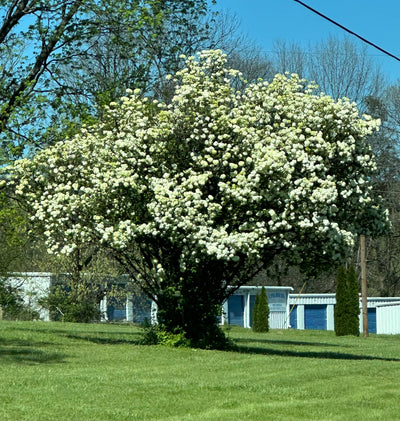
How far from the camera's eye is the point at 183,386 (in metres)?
11.3

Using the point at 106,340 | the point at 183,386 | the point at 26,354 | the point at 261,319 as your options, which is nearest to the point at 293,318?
the point at 261,319

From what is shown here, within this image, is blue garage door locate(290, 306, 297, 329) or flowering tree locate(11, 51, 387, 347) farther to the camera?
blue garage door locate(290, 306, 297, 329)

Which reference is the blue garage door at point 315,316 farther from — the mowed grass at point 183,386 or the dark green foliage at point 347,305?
the mowed grass at point 183,386

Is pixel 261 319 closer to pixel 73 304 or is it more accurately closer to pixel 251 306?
pixel 73 304

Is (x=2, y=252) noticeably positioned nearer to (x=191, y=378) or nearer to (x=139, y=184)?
(x=139, y=184)

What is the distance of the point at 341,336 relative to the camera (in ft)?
119

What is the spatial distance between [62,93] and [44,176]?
186 inches

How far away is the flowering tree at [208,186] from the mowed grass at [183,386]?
188 cm

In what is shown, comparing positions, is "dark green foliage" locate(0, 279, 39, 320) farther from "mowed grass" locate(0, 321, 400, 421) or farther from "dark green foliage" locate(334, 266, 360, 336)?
"mowed grass" locate(0, 321, 400, 421)

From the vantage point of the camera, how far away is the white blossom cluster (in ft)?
50.7

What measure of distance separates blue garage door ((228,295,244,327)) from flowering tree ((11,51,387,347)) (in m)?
27.4

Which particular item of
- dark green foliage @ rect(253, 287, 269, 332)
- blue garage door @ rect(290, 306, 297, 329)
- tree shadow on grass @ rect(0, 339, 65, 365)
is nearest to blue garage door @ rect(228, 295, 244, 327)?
blue garage door @ rect(290, 306, 297, 329)

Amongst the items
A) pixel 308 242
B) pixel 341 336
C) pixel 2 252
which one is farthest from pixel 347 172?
pixel 341 336

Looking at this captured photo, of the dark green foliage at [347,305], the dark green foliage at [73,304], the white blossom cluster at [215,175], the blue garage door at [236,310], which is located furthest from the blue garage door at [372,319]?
the white blossom cluster at [215,175]
